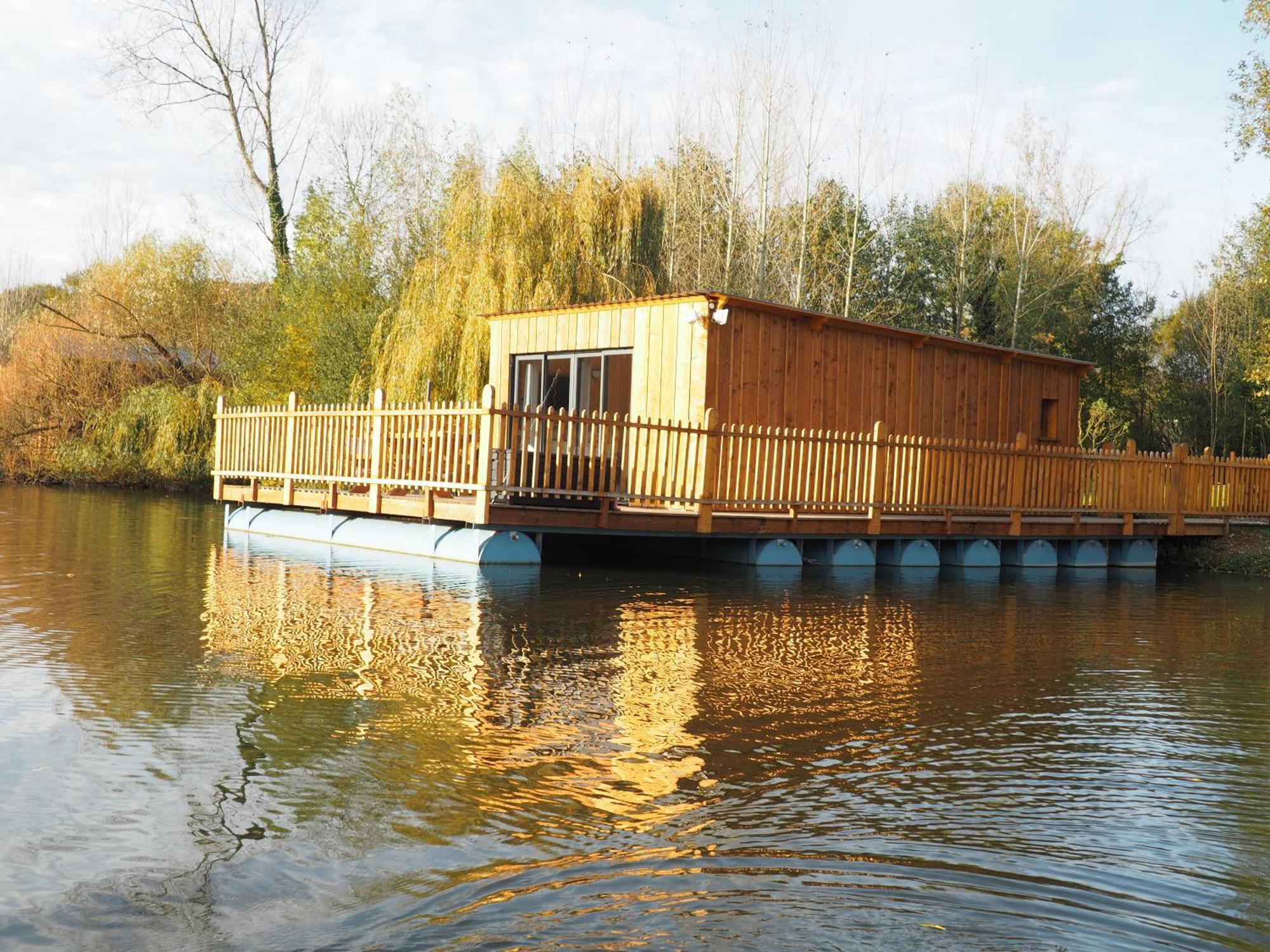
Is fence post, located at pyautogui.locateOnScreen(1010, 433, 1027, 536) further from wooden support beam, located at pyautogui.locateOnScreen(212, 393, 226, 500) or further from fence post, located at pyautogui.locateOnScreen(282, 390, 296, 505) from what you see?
wooden support beam, located at pyautogui.locateOnScreen(212, 393, 226, 500)

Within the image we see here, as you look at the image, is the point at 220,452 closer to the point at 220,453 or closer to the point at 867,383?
the point at 220,453

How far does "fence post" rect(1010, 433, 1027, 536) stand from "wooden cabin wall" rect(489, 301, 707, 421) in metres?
5.27

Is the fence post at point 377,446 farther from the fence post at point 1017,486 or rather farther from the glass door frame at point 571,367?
the fence post at point 1017,486

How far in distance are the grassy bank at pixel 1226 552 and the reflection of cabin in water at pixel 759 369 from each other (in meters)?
3.22

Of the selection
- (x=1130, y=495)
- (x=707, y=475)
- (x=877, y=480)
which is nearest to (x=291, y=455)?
(x=707, y=475)

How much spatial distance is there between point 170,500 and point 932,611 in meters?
21.7

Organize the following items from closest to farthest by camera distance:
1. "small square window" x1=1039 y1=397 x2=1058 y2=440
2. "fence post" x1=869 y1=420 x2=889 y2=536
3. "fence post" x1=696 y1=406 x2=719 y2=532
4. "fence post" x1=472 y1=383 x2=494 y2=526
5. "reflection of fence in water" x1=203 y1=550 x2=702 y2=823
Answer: "reflection of fence in water" x1=203 y1=550 x2=702 y2=823, "fence post" x1=472 y1=383 x2=494 y2=526, "fence post" x1=696 y1=406 x2=719 y2=532, "fence post" x1=869 y1=420 x2=889 y2=536, "small square window" x1=1039 y1=397 x2=1058 y2=440

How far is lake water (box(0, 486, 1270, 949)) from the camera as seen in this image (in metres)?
3.17

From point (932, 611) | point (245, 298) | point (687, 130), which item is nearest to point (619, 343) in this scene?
point (932, 611)

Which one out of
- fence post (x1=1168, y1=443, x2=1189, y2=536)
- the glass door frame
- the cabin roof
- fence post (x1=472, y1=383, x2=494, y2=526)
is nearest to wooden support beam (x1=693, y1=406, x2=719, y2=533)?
the cabin roof

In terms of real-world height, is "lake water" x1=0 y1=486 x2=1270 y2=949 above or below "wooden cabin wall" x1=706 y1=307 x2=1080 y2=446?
below

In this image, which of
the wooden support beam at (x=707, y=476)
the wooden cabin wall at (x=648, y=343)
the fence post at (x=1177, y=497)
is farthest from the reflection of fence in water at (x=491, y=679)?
the fence post at (x=1177, y=497)

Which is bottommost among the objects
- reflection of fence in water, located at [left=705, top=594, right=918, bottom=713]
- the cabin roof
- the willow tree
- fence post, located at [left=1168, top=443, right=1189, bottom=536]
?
reflection of fence in water, located at [left=705, top=594, right=918, bottom=713]

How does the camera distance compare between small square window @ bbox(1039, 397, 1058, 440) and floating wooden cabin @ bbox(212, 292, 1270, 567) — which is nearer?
floating wooden cabin @ bbox(212, 292, 1270, 567)
